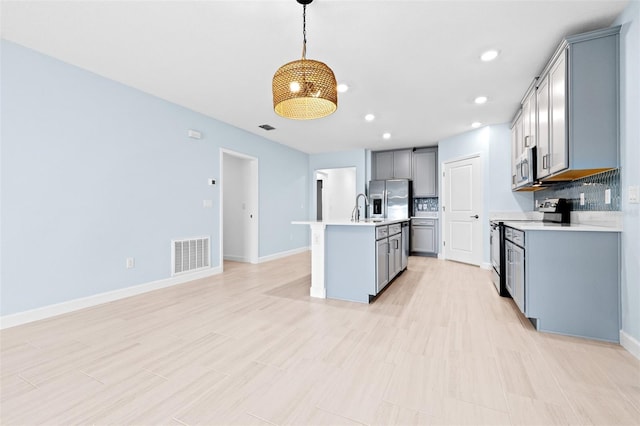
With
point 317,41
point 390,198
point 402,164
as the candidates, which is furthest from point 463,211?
point 317,41

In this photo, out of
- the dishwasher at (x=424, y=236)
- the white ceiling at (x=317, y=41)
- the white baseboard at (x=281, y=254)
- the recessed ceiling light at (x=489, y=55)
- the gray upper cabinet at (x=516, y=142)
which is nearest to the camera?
the white ceiling at (x=317, y=41)

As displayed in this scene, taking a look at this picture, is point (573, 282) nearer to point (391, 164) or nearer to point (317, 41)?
point (317, 41)

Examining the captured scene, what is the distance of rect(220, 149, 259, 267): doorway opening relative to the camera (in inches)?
224

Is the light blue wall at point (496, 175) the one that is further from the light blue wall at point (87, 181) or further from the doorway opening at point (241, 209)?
the light blue wall at point (87, 181)

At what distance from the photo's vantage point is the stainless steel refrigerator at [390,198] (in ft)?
21.4

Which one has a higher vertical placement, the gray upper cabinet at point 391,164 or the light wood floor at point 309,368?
the gray upper cabinet at point 391,164

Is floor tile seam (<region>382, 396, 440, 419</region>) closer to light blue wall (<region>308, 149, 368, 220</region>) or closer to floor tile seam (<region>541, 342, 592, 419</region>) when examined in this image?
floor tile seam (<region>541, 342, 592, 419</region>)

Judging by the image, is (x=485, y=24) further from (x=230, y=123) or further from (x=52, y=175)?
(x=52, y=175)

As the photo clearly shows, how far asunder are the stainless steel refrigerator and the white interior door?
0.84 metres

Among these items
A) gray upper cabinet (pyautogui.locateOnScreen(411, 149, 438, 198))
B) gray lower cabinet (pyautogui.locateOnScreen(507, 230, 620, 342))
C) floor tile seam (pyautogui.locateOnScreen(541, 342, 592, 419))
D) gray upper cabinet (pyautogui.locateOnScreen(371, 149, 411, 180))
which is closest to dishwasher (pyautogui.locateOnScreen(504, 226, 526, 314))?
gray lower cabinet (pyautogui.locateOnScreen(507, 230, 620, 342))

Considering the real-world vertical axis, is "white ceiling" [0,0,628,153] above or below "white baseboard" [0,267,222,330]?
above

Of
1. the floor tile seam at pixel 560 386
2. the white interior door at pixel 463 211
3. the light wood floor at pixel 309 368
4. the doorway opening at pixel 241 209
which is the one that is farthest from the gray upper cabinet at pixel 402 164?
the floor tile seam at pixel 560 386

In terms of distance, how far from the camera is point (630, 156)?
6.75ft

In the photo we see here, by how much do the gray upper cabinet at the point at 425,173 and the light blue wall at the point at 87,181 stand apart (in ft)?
15.0
